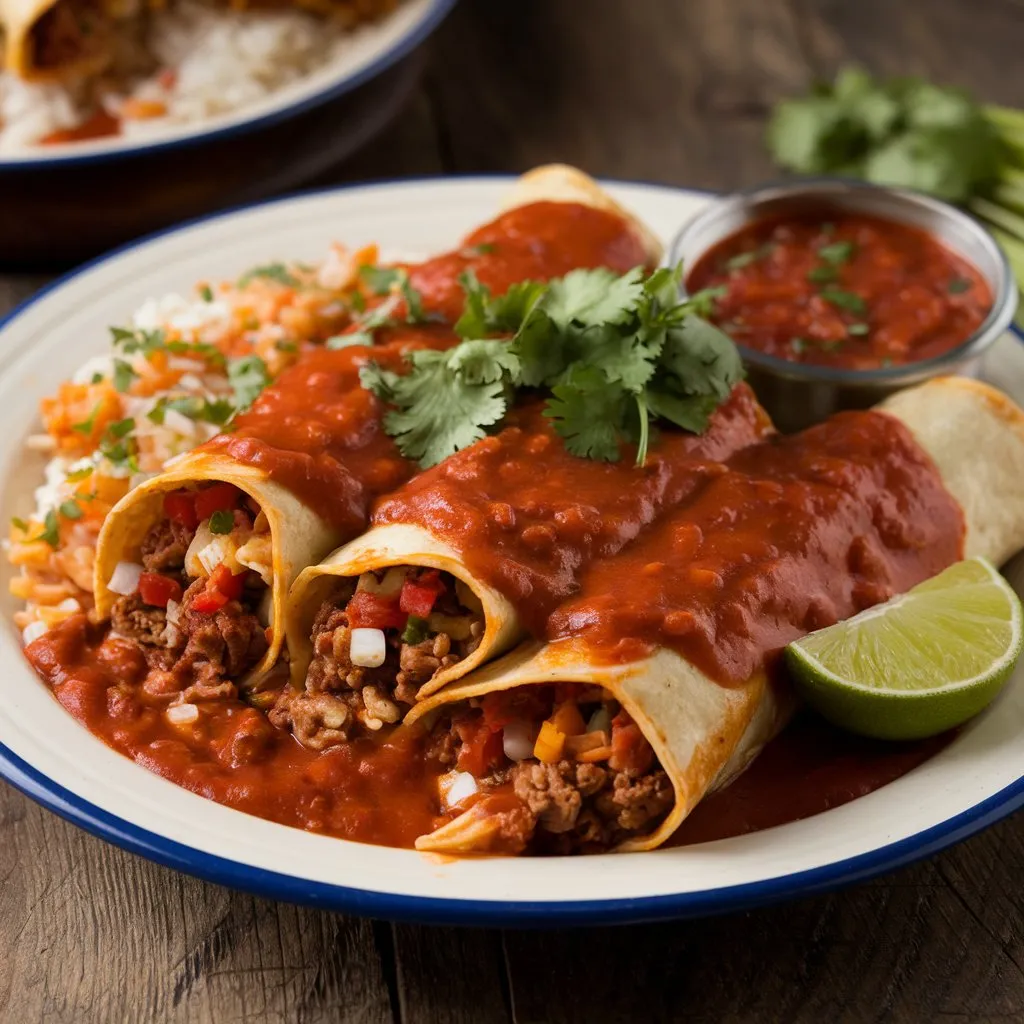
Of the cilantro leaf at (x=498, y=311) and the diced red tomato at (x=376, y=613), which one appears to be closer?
the diced red tomato at (x=376, y=613)

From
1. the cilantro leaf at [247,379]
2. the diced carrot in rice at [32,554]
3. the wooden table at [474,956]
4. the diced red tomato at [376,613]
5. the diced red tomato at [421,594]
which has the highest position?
the diced red tomato at [421,594]

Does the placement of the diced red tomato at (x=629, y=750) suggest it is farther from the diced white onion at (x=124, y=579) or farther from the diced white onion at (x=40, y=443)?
the diced white onion at (x=40, y=443)

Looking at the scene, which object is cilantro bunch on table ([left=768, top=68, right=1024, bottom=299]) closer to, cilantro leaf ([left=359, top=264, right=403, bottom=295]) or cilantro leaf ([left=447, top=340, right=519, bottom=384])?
cilantro leaf ([left=359, top=264, right=403, bottom=295])

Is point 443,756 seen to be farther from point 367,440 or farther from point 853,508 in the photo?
point 853,508

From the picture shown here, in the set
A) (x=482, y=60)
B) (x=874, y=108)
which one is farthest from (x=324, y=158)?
(x=874, y=108)

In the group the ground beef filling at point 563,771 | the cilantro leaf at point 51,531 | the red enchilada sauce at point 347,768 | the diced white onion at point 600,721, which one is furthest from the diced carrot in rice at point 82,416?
the diced white onion at point 600,721

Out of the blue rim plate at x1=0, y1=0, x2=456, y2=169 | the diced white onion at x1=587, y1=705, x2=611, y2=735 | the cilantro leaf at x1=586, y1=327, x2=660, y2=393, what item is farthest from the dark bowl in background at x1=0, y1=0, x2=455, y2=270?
the diced white onion at x1=587, y1=705, x2=611, y2=735

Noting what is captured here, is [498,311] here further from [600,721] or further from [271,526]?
[600,721]
